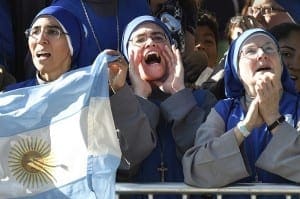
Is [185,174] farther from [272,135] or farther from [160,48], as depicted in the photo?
[160,48]

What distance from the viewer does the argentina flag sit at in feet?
17.6

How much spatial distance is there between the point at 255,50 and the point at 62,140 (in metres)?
1.10

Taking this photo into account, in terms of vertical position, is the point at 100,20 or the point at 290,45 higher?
the point at 100,20

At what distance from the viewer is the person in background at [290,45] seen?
6.33 meters

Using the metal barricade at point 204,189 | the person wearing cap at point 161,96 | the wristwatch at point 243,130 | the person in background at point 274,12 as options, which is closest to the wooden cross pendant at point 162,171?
the person wearing cap at point 161,96

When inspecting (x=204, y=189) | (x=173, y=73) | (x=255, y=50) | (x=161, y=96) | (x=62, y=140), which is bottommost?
(x=204, y=189)

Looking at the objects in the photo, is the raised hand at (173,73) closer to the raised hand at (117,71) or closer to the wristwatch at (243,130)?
the raised hand at (117,71)

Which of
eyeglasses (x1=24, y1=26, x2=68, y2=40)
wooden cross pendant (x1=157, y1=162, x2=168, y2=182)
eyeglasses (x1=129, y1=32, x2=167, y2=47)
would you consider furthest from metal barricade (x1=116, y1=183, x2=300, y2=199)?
eyeglasses (x1=24, y1=26, x2=68, y2=40)

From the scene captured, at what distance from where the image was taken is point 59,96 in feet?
18.2

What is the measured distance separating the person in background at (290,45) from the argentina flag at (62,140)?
1.28 m

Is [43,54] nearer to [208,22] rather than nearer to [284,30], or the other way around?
[284,30]

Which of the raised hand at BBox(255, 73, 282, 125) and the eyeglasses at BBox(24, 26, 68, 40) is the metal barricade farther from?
the eyeglasses at BBox(24, 26, 68, 40)

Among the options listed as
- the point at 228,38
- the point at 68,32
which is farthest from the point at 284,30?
the point at 68,32

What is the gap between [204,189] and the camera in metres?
5.27
